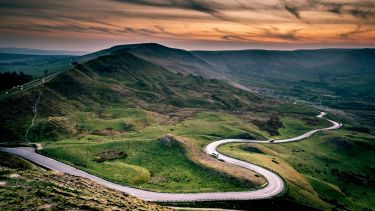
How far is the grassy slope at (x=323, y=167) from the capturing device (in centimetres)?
10431

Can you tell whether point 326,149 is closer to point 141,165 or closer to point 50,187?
point 141,165

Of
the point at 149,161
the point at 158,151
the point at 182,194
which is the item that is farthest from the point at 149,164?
the point at 182,194

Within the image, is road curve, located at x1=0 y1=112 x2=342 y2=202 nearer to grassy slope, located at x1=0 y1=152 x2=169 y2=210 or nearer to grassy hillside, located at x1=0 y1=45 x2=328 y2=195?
grassy hillside, located at x1=0 y1=45 x2=328 y2=195

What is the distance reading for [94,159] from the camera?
10788 cm

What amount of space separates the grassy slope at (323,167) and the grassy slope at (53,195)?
55785mm

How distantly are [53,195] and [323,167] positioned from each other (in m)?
131

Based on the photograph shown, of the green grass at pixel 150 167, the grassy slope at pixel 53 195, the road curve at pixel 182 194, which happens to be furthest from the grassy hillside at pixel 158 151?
the grassy slope at pixel 53 195

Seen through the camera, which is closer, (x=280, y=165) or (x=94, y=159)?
(x=94, y=159)

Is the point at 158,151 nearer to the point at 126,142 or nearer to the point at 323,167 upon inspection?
the point at 126,142

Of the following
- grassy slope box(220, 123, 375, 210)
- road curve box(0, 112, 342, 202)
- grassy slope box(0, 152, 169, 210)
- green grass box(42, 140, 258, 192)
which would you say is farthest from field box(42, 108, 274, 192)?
grassy slope box(0, 152, 169, 210)

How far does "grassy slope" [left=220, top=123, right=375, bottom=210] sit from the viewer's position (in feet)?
342

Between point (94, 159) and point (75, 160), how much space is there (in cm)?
644

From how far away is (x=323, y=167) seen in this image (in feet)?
477

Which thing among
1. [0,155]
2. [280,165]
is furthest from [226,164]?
[0,155]
